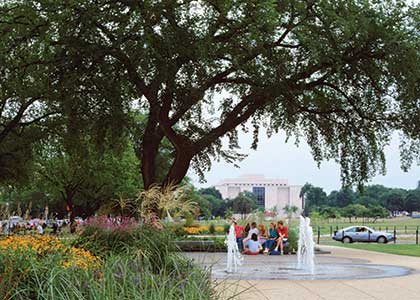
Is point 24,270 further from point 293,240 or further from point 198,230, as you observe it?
point 198,230

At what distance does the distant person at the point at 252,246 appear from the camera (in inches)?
1031

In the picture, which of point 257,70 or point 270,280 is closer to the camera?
point 270,280

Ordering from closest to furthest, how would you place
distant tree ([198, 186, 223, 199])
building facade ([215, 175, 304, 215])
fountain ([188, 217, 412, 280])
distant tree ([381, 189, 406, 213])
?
fountain ([188, 217, 412, 280]) < distant tree ([381, 189, 406, 213]) < building facade ([215, 175, 304, 215]) < distant tree ([198, 186, 223, 199])

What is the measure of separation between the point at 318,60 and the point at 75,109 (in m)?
9.87

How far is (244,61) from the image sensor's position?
87.8 ft

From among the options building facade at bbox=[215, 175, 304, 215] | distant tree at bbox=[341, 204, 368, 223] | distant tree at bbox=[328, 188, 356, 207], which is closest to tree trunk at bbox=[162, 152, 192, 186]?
distant tree at bbox=[341, 204, 368, 223]

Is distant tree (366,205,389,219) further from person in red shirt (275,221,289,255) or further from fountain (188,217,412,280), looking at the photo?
fountain (188,217,412,280)

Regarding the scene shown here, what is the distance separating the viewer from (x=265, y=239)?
29000mm

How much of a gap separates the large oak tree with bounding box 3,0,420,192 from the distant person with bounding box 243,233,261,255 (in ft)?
14.6

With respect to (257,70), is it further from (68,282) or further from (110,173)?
(110,173)

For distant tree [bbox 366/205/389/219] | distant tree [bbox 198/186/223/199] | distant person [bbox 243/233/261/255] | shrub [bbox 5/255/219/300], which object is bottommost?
distant person [bbox 243/233/261/255]

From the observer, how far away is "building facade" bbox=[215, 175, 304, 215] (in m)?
154

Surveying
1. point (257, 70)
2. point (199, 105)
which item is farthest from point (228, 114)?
point (257, 70)

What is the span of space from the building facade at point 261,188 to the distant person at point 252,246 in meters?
125
